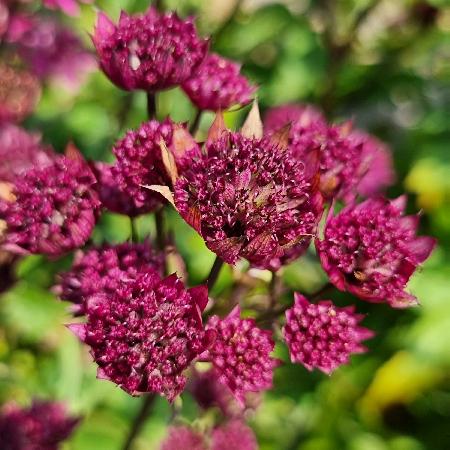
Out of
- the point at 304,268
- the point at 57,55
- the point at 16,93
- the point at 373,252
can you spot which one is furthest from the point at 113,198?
the point at 57,55

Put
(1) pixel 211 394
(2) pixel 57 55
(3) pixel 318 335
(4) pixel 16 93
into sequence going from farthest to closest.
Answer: (2) pixel 57 55 < (4) pixel 16 93 < (1) pixel 211 394 < (3) pixel 318 335

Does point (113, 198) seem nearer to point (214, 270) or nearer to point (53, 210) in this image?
point (53, 210)

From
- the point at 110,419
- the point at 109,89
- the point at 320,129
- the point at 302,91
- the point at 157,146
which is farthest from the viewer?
the point at 109,89

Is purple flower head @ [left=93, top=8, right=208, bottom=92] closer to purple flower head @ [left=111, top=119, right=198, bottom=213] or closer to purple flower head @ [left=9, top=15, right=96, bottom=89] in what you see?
purple flower head @ [left=111, top=119, right=198, bottom=213]

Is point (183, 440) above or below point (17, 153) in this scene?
below

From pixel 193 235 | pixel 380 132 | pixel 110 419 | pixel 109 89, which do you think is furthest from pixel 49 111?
pixel 380 132

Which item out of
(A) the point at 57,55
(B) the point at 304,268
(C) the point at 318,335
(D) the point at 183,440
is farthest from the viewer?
(A) the point at 57,55

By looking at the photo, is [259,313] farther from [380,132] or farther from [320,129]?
[380,132]

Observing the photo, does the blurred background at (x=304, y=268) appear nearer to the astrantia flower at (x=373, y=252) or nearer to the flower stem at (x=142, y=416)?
the flower stem at (x=142, y=416)
